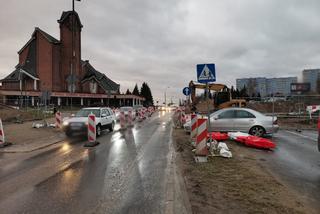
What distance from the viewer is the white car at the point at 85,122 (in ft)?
49.6

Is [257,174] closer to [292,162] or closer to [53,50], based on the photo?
[292,162]

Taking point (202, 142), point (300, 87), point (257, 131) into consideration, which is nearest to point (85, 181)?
point (202, 142)

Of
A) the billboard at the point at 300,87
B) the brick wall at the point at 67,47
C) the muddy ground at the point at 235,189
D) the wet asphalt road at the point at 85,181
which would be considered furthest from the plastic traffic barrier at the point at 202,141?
the billboard at the point at 300,87

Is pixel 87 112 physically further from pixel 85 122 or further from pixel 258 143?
pixel 258 143

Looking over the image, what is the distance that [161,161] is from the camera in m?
8.64

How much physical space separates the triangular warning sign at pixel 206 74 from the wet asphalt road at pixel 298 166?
3069 mm

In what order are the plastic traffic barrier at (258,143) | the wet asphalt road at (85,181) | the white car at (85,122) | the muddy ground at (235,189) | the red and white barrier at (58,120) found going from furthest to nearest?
the red and white barrier at (58,120)
the white car at (85,122)
the plastic traffic barrier at (258,143)
the wet asphalt road at (85,181)
the muddy ground at (235,189)

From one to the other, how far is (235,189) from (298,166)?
3.51 m

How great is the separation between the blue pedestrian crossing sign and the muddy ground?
2609 mm

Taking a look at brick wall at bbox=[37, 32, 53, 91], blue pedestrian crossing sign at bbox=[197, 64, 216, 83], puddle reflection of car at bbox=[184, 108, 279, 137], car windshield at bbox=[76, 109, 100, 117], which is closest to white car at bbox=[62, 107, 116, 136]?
car windshield at bbox=[76, 109, 100, 117]

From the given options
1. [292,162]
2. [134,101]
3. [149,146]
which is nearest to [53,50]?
[134,101]

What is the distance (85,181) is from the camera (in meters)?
6.57

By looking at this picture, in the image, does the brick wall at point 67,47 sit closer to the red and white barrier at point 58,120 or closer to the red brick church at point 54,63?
the red brick church at point 54,63

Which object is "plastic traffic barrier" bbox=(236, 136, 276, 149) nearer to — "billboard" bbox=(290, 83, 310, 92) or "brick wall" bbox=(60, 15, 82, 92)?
"brick wall" bbox=(60, 15, 82, 92)
